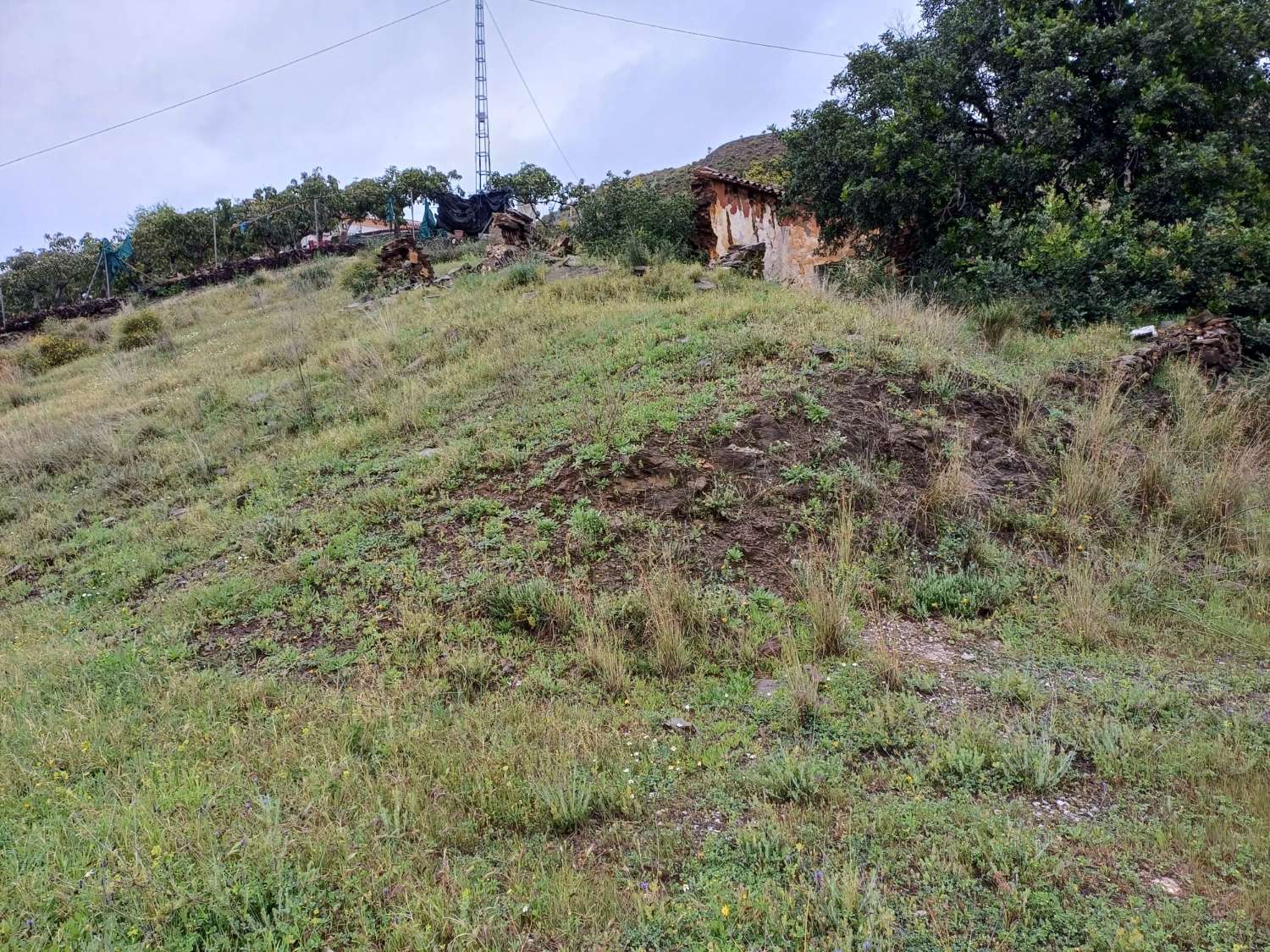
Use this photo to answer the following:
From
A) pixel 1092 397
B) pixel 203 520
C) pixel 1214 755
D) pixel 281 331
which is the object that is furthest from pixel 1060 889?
pixel 281 331

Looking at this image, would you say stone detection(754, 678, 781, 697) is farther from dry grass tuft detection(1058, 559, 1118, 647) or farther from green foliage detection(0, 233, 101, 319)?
green foliage detection(0, 233, 101, 319)

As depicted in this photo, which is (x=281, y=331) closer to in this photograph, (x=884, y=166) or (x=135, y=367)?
(x=135, y=367)

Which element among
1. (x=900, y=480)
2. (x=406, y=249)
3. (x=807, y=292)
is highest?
(x=406, y=249)

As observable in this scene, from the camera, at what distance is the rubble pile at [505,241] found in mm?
15737

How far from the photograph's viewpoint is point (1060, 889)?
2.13m

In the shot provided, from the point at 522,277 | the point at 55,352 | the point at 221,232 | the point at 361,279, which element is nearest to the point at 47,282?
the point at 221,232

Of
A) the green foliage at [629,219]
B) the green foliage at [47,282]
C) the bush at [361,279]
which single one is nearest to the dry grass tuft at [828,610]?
the green foliage at [629,219]

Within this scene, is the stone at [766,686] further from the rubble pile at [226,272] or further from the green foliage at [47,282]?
the green foliage at [47,282]

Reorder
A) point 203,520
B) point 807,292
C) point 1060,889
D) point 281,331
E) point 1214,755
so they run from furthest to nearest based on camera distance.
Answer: point 281,331
point 807,292
point 203,520
point 1214,755
point 1060,889

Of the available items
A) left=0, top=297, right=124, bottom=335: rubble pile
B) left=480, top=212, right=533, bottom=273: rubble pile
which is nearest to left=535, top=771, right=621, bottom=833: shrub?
left=480, top=212, right=533, bottom=273: rubble pile

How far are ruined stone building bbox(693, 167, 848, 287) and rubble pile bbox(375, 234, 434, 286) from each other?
6409mm

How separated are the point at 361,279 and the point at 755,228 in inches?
370

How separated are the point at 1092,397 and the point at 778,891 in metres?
6.49

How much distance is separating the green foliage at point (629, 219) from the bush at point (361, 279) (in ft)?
A: 16.2
